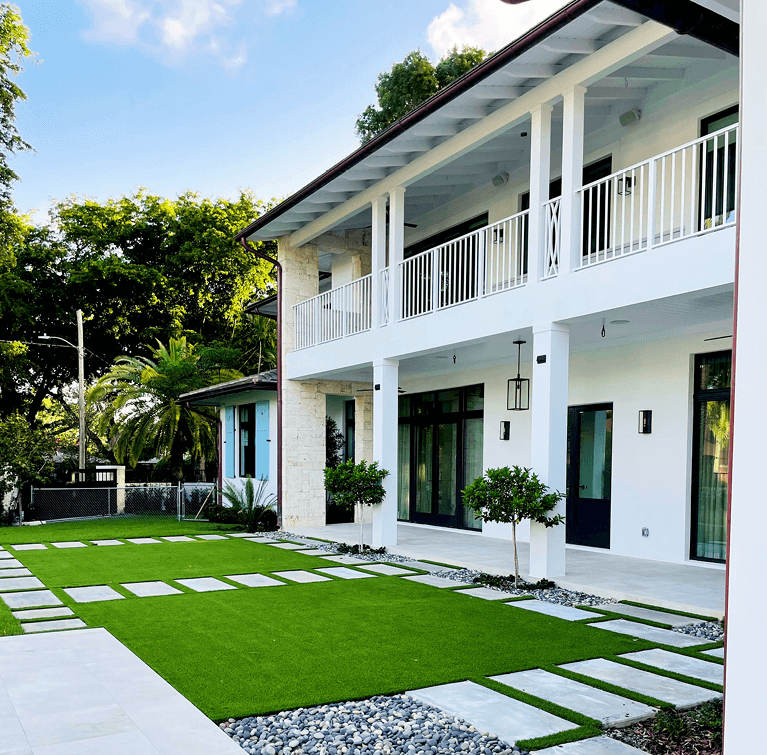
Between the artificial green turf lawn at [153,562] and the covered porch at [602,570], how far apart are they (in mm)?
1740

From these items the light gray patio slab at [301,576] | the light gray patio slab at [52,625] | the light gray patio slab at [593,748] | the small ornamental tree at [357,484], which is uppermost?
the small ornamental tree at [357,484]

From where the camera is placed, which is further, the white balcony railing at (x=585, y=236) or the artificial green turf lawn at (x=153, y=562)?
the artificial green turf lawn at (x=153, y=562)

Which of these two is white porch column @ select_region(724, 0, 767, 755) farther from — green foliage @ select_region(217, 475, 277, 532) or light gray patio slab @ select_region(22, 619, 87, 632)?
green foliage @ select_region(217, 475, 277, 532)

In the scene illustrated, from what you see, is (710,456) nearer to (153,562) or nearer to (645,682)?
(645,682)

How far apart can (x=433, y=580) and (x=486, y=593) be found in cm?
99

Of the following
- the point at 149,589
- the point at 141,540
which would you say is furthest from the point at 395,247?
the point at 141,540

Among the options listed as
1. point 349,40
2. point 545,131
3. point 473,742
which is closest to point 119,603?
point 473,742

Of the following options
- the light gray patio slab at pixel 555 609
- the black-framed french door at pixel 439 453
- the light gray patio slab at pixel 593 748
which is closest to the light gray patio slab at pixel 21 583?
the light gray patio slab at pixel 555 609

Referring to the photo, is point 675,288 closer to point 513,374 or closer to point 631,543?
point 631,543

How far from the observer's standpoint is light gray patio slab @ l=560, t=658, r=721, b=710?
179 inches

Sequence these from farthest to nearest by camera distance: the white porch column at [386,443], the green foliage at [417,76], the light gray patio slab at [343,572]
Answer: the green foliage at [417,76]
the white porch column at [386,443]
the light gray patio slab at [343,572]

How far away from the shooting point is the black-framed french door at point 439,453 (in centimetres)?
1402

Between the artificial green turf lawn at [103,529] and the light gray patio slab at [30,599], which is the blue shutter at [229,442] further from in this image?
the light gray patio slab at [30,599]

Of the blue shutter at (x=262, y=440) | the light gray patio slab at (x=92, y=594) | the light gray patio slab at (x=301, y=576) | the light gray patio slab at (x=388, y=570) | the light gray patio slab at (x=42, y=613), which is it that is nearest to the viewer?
the light gray patio slab at (x=42, y=613)
